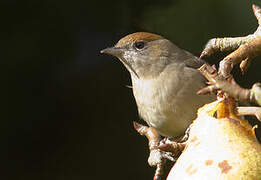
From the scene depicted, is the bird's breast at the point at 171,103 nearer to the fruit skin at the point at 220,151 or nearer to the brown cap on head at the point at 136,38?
the brown cap on head at the point at 136,38

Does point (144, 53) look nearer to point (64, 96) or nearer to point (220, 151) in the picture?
point (64, 96)

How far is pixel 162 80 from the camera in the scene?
2770 millimetres

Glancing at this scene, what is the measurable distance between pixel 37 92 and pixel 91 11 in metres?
0.69

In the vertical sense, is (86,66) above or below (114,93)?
above

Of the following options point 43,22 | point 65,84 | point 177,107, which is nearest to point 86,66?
point 65,84

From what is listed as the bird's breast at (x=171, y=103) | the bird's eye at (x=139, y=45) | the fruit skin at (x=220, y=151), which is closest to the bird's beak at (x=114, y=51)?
the bird's eye at (x=139, y=45)

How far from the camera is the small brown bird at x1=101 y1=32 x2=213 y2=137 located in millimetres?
2631

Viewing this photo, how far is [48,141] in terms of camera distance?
3523mm

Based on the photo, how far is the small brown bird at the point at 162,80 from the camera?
263 centimetres

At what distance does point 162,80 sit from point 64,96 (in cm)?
100

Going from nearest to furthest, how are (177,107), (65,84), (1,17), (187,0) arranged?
(187,0), (177,107), (1,17), (65,84)

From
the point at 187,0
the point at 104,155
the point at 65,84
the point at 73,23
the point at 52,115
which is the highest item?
the point at 187,0

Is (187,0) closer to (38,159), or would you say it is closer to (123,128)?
(123,128)

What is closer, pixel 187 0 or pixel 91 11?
pixel 187 0
